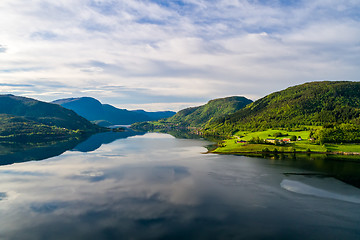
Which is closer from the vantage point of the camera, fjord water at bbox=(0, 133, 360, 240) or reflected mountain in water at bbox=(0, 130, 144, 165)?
A: fjord water at bbox=(0, 133, 360, 240)

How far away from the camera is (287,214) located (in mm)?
40000

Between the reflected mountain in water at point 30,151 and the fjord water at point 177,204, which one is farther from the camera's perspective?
the reflected mountain in water at point 30,151

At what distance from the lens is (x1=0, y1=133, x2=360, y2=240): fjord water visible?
3431 centimetres

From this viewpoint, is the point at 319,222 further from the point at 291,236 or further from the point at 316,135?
the point at 316,135

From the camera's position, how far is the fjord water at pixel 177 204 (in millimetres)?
34312

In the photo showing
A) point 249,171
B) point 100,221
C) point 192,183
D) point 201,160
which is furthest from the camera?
point 201,160

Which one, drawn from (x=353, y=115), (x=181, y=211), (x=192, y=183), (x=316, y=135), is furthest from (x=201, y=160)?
(x=353, y=115)

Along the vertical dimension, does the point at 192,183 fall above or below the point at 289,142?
below

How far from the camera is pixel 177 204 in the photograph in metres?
43.8

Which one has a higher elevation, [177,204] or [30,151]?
[177,204]

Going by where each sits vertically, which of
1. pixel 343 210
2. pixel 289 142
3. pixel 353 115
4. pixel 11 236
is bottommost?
pixel 11 236

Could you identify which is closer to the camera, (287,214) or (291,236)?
(291,236)

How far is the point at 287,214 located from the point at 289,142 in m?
90.4

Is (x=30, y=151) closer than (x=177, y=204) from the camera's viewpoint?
No
